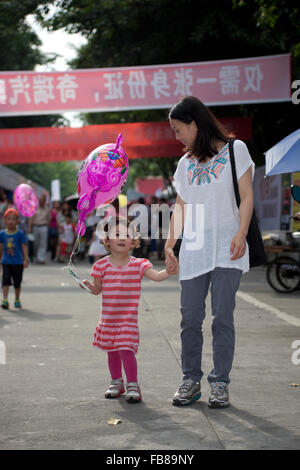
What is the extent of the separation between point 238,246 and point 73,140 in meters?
14.4

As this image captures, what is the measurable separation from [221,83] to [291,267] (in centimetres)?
531

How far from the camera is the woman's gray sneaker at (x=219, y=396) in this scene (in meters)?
4.61

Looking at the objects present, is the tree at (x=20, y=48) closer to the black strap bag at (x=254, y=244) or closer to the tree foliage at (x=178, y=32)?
the tree foliage at (x=178, y=32)

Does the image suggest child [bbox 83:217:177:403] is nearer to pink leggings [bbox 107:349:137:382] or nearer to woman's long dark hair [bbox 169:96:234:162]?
pink leggings [bbox 107:349:137:382]

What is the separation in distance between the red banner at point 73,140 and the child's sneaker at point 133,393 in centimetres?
1383

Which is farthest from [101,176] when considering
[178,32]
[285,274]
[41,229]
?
[41,229]

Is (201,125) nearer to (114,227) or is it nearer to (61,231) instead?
(114,227)

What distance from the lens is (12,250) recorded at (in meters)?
10.4

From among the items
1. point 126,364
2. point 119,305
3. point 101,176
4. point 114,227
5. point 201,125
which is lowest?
point 126,364

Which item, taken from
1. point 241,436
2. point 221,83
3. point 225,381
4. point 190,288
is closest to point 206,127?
point 190,288

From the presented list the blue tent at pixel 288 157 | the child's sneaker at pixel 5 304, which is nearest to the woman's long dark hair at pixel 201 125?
the blue tent at pixel 288 157

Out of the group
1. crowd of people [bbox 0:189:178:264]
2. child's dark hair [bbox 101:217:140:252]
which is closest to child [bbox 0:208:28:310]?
child's dark hair [bbox 101:217:140:252]

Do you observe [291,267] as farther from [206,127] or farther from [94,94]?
[206,127]

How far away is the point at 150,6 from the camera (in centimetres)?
1731
